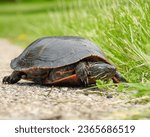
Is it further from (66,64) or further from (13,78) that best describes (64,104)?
(13,78)

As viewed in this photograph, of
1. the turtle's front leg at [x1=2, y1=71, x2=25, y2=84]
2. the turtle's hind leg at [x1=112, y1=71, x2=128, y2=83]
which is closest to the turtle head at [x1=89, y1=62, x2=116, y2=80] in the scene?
the turtle's hind leg at [x1=112, y1=71, x2=128, y2=83]

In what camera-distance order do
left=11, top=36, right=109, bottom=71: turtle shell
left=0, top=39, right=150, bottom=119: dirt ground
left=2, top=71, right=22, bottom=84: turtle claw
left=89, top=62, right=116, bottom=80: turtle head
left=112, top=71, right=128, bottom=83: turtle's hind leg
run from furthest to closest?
left=2, top=71, right=22, bottom=84: turtle claw, left=112, top=71, right=128, bottom=83: turtle's hind leg, left=11, top=36, right=109, bottom=71: turtle shell, left=89, top=62, right=116, bottom=80: turtle head, left=0, top=39, right=150, bottom=119: dirt ground

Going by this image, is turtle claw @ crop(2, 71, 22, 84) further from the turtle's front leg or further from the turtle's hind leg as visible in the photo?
the turtle's hind leg

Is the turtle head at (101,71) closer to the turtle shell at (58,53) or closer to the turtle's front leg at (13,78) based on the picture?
the turtle shell at (58,53)

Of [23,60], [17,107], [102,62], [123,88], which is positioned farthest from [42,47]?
[17,107]

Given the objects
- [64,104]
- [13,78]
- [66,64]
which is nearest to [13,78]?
[13,78]

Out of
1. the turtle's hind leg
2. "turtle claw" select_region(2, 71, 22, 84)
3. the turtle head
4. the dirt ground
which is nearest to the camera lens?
the dirt ground
